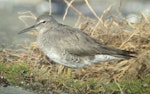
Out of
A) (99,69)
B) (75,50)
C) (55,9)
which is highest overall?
(55,9)

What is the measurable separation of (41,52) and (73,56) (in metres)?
1.25

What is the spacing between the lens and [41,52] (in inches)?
425

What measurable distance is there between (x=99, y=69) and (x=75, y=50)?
2.01 feet

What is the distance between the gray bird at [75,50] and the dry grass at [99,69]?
265 mm

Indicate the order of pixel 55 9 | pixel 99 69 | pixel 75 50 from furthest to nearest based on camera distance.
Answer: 1. pixel 55 9
2. pixel 99 69
3. pixel 75 50

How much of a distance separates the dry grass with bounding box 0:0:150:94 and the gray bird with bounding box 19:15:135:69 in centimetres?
26

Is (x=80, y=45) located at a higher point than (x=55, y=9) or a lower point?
lower

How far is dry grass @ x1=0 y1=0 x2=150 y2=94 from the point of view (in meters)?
8.95

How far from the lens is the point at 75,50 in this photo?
971cm

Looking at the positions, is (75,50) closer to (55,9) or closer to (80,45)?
(80,45)

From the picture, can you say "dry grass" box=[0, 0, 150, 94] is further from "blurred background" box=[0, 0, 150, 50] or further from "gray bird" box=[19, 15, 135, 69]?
"blurred background" box=[0, 0, 150, 50]

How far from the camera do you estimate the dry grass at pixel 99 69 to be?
8953mm

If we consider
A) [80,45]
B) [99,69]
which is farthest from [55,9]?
[80,45]

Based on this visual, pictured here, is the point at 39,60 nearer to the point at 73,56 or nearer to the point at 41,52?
the point at 41,52
